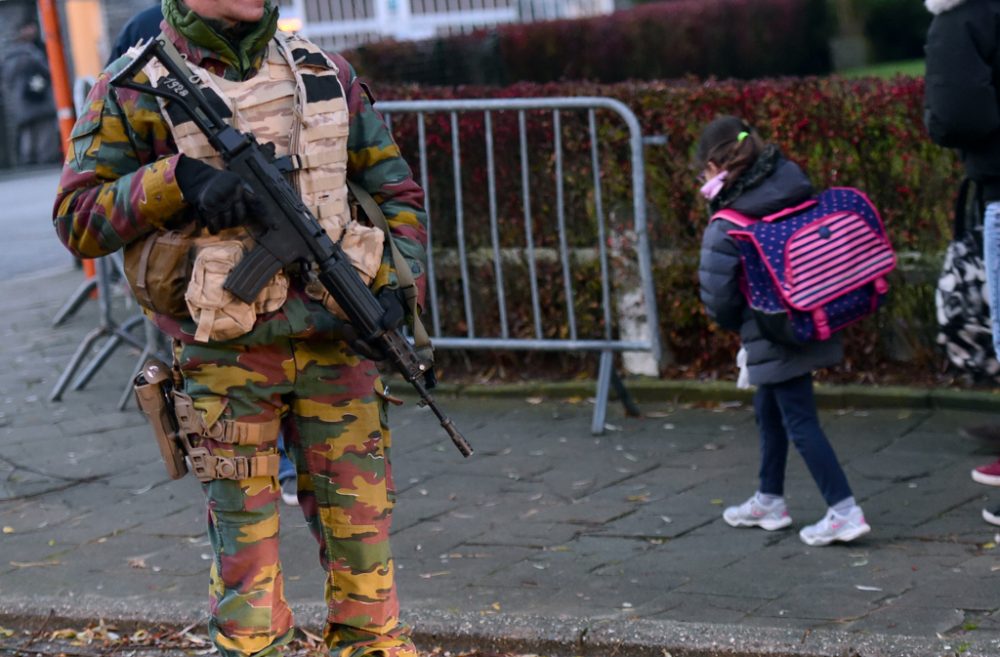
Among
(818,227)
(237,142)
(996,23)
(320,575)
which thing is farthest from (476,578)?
(996,23)

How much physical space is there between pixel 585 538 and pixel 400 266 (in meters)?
1.76

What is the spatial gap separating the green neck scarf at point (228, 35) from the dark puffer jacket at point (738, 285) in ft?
6.01

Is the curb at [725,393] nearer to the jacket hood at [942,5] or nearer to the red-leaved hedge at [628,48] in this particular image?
A: the jacket hood at [942,5]

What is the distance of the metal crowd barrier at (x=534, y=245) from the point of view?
627 cm

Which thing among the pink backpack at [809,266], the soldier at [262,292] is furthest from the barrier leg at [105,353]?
the soldier at [262,292]

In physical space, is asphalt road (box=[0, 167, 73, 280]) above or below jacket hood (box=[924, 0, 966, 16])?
below

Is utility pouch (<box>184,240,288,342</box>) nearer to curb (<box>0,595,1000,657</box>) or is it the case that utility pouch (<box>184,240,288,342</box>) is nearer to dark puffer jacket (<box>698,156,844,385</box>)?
curb (<box>0,595,1000,657</box>)

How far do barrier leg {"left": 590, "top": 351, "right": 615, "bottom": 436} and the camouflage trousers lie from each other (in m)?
2.74

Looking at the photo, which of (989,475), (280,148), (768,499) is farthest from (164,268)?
(989,475)

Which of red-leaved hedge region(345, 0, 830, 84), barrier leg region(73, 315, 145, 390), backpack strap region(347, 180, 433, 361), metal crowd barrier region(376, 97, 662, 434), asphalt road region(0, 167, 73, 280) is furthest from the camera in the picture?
asphalt road region(0, 167, 73, 280)

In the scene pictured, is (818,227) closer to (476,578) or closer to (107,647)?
(476,578)

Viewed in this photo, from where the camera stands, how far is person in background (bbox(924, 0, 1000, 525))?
477 centimetres

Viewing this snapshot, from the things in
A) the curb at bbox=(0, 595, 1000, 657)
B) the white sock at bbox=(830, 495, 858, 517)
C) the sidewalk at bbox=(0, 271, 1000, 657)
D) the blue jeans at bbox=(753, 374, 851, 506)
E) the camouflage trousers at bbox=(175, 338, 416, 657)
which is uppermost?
→ the camouflage trousers at bbox=(175, 338, 416, 657)

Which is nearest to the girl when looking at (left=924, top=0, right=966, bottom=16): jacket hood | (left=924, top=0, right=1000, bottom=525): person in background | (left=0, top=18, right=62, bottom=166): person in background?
(left=924, top=0, right=1000, bottom=525): person in background
